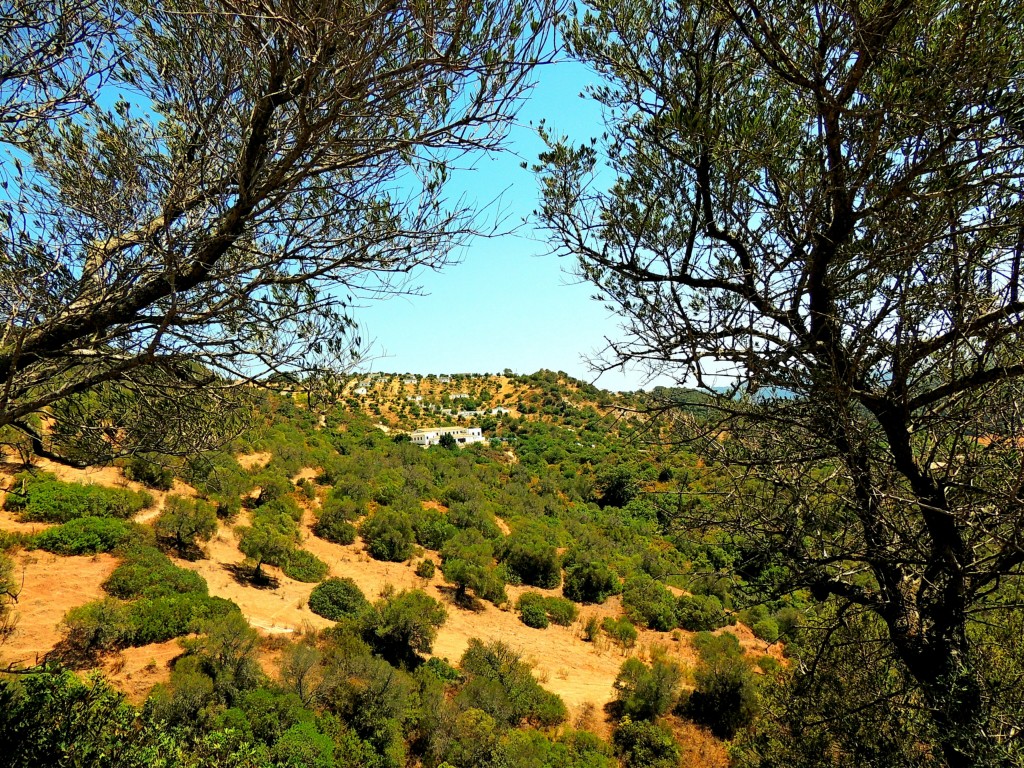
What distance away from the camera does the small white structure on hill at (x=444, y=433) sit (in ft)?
138

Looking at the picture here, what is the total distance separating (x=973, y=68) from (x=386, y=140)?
3.37 meters

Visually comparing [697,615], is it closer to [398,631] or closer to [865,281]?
[398,631]

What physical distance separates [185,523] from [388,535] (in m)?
7.19

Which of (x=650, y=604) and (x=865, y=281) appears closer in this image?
(x=865, y=281)

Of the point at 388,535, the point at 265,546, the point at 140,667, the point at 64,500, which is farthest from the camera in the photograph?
the point at 388,535

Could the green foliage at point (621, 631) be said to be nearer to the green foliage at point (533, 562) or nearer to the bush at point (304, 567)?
the green foliage at point (533, 562)

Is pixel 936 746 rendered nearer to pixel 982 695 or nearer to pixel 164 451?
pixel 982 695

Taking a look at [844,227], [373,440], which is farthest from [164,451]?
[373,440]

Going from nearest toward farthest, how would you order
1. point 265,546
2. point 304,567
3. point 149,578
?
point 149,578 < point 265,546 < point 304,567

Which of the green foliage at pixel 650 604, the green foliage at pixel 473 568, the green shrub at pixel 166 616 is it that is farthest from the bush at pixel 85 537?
the green foliage at pixel 650 604

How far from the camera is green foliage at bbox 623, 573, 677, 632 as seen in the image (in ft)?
64.4

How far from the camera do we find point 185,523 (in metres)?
15.2

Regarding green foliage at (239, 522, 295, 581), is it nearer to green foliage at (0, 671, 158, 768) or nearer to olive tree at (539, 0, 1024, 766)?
green foliage at (0, 671, 158, 768)

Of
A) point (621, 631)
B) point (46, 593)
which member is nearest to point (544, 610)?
point (621, 631)
